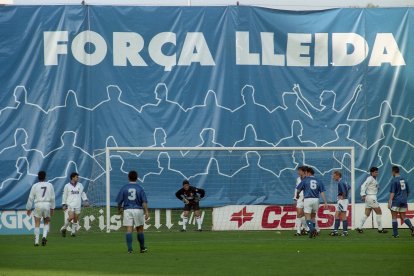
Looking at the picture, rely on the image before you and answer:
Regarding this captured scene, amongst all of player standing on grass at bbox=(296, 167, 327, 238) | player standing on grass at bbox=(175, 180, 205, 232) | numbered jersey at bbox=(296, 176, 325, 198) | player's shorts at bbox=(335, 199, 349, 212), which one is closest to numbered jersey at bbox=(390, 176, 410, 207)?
player's shorts at bbox=(335, 199, 349, 212)

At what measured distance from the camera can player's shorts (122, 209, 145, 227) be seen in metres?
22.5

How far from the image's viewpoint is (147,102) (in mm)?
34688

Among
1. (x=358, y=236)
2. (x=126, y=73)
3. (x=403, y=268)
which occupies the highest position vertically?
(x=126, y=73)

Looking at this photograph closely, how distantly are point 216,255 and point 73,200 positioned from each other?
1001cm

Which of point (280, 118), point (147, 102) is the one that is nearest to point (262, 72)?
point (280, 118)

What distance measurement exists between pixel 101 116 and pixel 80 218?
3.79 m

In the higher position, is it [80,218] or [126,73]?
[126,73]

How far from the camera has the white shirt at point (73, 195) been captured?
30.7 metres

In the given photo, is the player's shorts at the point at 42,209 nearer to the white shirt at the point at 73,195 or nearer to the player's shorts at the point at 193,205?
the white shirt at the point at 73,195

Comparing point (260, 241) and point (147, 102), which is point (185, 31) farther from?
point (260, 241)

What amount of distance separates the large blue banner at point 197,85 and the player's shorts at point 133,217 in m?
10.9

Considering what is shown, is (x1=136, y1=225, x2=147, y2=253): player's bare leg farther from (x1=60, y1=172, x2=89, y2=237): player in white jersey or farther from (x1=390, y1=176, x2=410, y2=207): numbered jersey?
(x1=390, y1=176, x2=410, y2=207): numbered jersey

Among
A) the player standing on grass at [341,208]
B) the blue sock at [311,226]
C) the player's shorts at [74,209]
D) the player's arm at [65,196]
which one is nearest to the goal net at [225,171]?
the player's arm at [65,196]

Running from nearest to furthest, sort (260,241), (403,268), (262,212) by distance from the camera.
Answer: (403,268), (260,241), (262,212)
